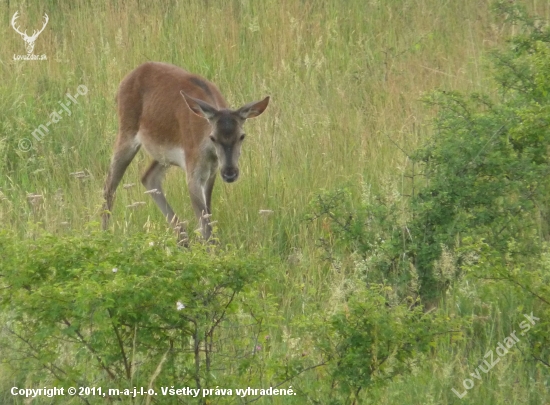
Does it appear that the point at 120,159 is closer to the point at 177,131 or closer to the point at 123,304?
the point at 177,131

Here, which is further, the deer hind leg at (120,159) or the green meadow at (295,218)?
the deer hind leg at (120,159)

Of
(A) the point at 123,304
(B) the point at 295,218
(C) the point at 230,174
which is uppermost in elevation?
(A) the point at 123,304

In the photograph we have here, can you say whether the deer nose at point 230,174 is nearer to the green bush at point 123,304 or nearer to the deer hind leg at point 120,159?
the deer hind leg at point 120,159

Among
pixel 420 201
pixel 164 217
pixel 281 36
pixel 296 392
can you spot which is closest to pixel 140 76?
pixel 164 217

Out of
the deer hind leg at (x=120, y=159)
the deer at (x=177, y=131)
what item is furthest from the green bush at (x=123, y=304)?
the deer hind leg at (x=120, y=159)

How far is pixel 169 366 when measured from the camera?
470 cm

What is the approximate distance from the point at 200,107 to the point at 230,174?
61cm

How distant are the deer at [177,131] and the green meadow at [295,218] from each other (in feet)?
0.67

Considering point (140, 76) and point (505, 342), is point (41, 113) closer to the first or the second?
point (140, 76)

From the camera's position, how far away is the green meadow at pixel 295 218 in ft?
15.5

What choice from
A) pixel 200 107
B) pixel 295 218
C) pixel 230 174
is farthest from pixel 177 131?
pixel 295 218

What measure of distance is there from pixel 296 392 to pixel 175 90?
4.81m

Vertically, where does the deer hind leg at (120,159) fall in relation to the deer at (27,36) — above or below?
below

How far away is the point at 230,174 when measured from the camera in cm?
824
